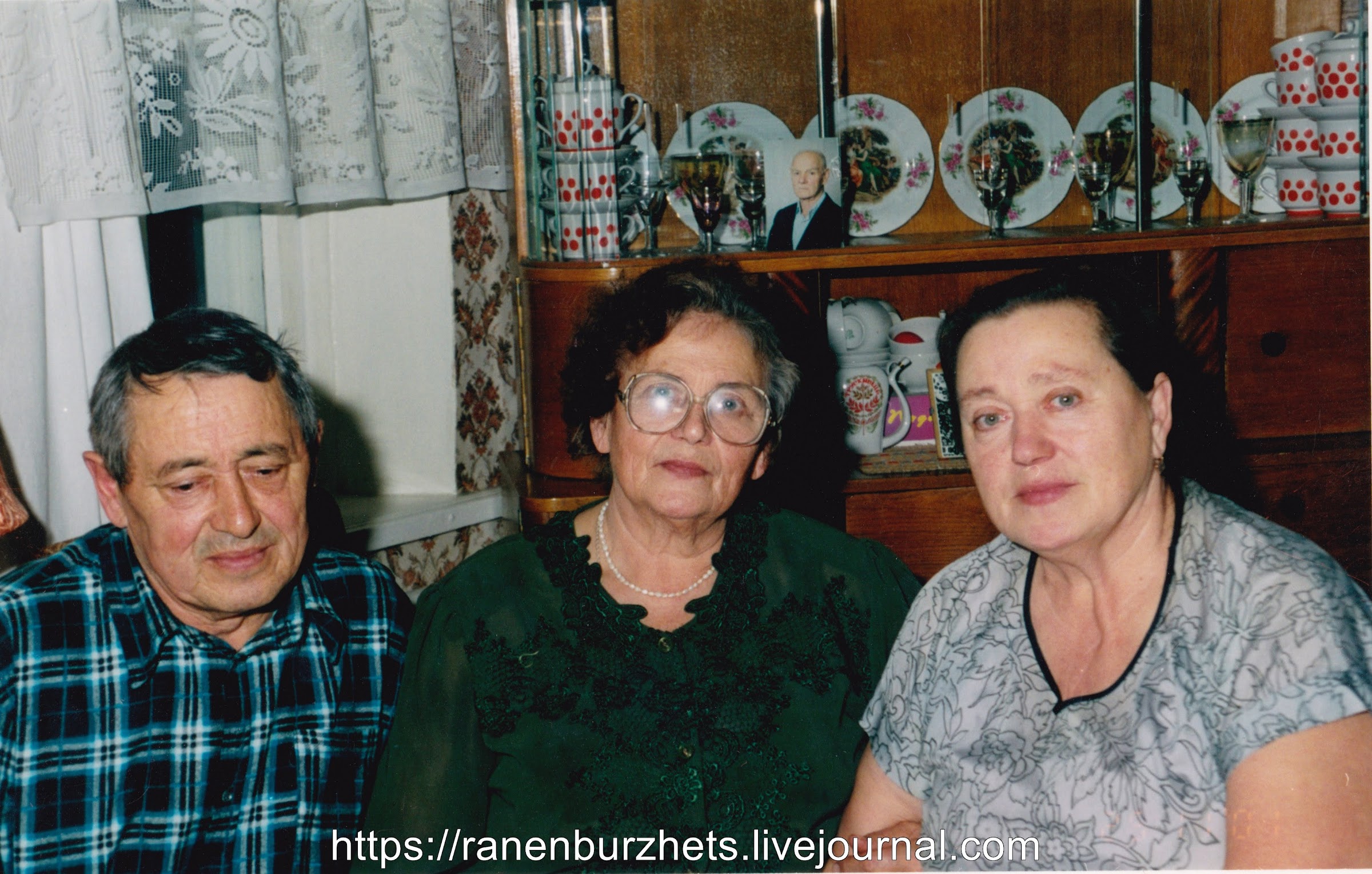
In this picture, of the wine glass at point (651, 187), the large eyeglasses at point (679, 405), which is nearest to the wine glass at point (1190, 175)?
the wine glass at point (651, 187)

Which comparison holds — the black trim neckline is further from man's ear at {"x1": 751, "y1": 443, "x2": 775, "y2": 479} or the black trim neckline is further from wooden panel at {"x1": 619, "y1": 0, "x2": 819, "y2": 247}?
wooden panel at {"x1": 619, "y1": 0, "x2": 819, "y2": 247}

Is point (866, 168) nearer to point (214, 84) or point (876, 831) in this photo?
point (214, 84)

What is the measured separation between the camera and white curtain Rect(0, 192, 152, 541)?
1784mm

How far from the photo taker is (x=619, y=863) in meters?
1.47

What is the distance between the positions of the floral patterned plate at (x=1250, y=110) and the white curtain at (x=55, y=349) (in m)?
2.18

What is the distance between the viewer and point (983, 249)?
228 cm

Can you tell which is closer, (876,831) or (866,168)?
(876,831)

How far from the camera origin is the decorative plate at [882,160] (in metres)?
2.54

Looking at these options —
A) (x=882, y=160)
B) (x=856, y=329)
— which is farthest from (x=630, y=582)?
(x=882, y=160)

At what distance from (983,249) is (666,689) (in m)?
1.19

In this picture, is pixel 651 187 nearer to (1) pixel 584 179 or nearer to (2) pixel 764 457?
(1) pixel 584 179

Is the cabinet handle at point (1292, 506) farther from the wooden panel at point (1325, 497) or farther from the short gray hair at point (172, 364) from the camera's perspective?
the short gray hair at point (172, 364)

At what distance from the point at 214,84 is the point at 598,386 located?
0.85 m

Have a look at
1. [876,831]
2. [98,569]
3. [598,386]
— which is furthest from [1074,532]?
[98,569]
